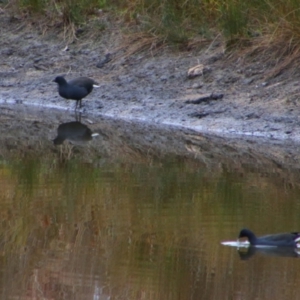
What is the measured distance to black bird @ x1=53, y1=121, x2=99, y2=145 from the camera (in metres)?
11.6

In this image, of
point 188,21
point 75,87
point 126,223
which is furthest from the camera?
point 188,21

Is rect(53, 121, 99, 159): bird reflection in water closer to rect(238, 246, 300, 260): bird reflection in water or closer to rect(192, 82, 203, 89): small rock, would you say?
rect(192, 82, 203, 89): small rock

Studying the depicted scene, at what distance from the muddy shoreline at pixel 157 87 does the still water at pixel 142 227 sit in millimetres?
1713

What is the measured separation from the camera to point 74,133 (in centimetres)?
1205

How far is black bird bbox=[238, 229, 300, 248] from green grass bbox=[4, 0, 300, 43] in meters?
5.93

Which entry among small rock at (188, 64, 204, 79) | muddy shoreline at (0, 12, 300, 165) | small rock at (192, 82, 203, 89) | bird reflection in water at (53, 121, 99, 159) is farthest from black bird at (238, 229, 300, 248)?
small rock at (188, 64, 204, 79)

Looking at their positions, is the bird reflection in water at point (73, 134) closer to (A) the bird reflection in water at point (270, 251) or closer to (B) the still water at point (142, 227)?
(B) the still water at point (142, 227)

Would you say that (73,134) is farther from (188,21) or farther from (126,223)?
(126,223)

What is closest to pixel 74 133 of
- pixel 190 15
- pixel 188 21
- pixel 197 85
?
pixel 197 85

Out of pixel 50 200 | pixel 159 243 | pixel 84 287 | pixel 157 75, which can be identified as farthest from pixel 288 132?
pixel 84 287

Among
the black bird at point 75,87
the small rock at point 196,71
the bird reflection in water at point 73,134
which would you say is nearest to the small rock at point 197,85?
the small rock at point 196,71

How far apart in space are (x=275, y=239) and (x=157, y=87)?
21.8 feet

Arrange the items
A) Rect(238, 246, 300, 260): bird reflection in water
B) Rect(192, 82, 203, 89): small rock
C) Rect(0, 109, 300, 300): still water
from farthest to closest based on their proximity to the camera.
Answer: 1. Rect(192, 82, 203, 89): small rock
2. Rect(238, 246, 300, 260): bird reflection in water
3. Rect(0, 109, 300, 300): still water

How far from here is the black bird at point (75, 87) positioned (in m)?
13.2
